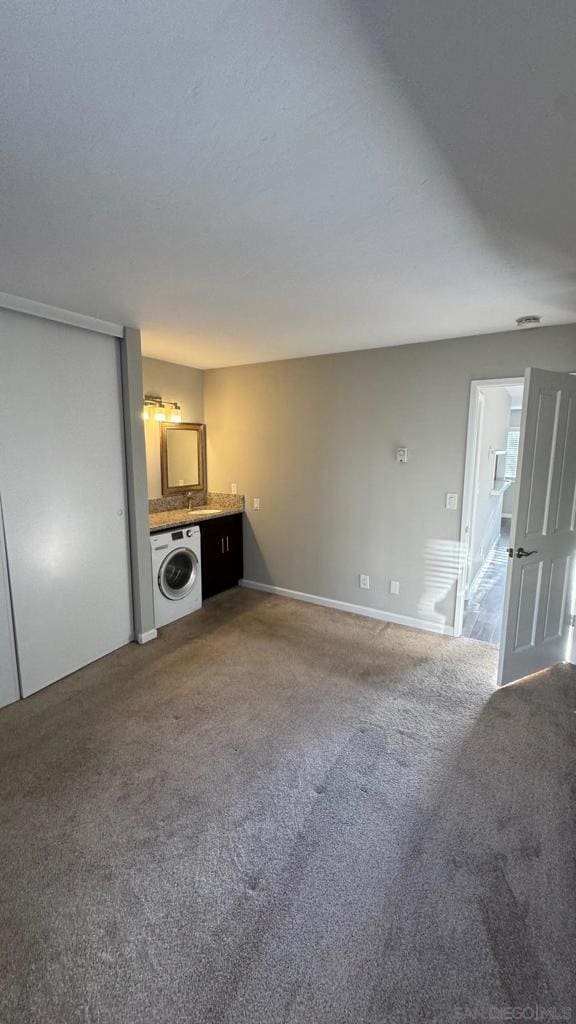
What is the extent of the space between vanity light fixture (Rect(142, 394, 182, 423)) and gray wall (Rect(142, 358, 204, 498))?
5 centimetres

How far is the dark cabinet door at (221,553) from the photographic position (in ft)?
14.4

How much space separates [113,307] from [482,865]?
3416 mm

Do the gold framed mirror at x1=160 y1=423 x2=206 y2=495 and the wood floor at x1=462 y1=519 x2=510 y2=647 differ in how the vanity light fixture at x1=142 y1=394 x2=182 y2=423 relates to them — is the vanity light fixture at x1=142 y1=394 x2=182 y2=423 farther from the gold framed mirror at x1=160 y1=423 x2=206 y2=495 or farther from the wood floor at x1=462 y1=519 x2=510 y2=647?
the wood floor at x1=462 y1=519 x2=510 y2=647

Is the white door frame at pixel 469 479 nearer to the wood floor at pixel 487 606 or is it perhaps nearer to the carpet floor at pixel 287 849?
the wood floor at pixel 487 606

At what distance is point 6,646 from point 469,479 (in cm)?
351

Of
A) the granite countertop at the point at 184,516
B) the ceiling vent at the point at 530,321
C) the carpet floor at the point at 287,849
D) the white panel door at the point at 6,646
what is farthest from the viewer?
the granite countertop at the point at 184,516

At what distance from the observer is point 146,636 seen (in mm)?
3570

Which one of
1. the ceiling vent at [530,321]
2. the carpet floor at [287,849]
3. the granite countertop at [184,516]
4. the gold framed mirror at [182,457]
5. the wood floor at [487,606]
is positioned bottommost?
the carpet floor at [287,849]

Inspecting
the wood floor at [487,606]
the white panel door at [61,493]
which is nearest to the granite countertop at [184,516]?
the white panel door at [61,493]

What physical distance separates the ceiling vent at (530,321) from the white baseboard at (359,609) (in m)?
2.43

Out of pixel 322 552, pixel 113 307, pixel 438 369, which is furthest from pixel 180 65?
pixel 322 552

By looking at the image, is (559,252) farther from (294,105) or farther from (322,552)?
(322,552)

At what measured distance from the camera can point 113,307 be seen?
271cm

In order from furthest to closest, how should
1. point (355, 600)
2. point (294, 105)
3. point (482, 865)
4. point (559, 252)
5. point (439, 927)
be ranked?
point (355, 600) < point (559, 252) < point (482, 865) < point (439, 927) < point (294, 105)
